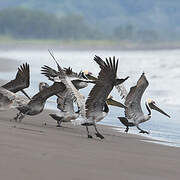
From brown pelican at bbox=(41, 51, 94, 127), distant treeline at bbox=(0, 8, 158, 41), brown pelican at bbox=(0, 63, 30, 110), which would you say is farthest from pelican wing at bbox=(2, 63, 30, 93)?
distant treeline at bbox=(0, 8, 158, 41)

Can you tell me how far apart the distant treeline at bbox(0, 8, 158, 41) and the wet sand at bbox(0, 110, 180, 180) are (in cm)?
8641

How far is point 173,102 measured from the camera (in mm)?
15930

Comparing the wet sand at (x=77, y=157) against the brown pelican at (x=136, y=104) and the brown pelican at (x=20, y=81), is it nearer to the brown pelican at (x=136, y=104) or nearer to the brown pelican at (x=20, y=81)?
the brown pelican at (x=20, y=81)

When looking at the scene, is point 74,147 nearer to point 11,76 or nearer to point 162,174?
point 162,174

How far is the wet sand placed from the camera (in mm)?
6195

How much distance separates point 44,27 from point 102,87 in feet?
308

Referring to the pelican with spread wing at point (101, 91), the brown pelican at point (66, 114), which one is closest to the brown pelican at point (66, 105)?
the brown pelican at point (66, 114)

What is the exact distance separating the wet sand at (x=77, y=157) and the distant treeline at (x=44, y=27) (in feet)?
284

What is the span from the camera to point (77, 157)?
7066mm

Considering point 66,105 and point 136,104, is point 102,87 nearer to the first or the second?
point 66,105

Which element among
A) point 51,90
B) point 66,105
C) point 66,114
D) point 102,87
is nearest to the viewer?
point 102,87

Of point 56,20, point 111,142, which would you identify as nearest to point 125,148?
point 111,142

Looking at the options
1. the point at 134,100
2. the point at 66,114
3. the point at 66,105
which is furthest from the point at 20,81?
the point at 134,100

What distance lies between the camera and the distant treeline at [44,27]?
99.2m
